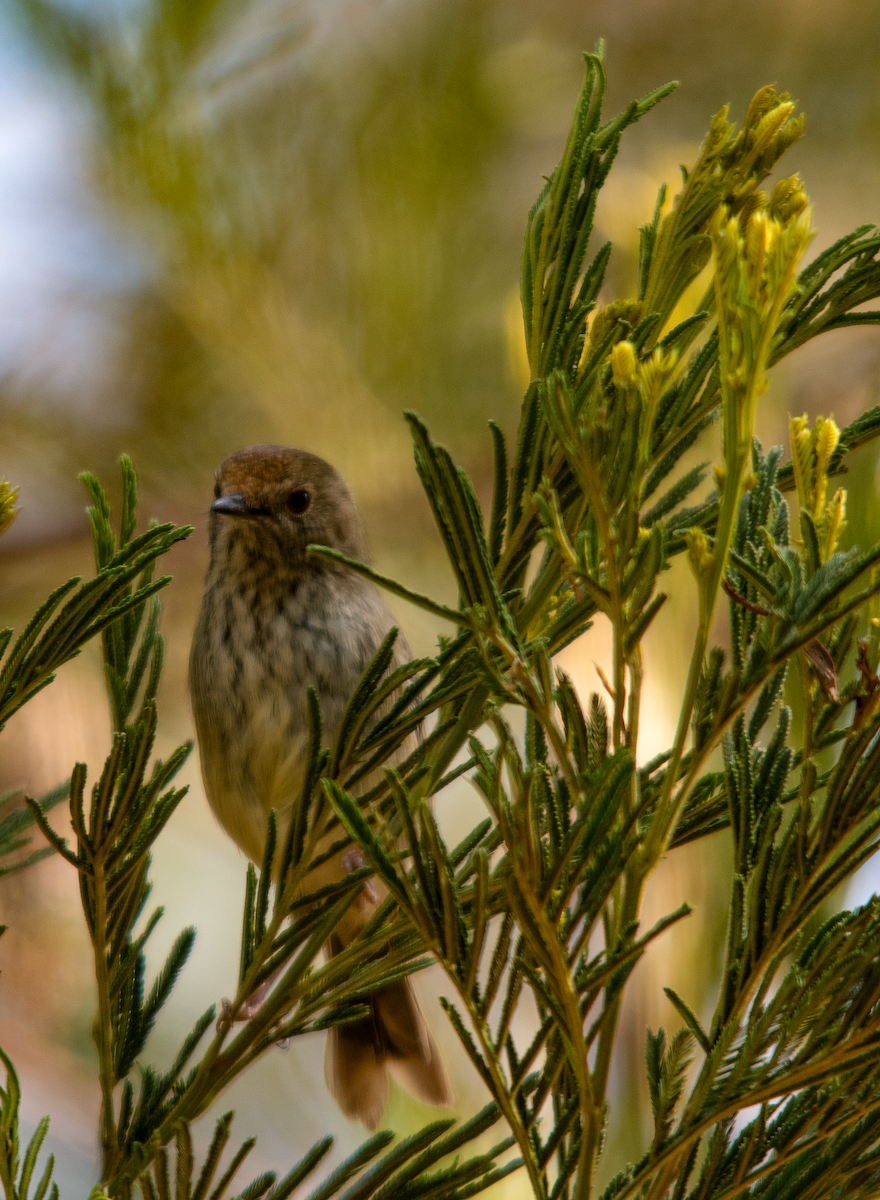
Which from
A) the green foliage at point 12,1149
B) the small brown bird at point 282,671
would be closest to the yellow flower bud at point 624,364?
the green foliage at point 12,1149

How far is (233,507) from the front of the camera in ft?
8.80

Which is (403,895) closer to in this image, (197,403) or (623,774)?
(623,774)

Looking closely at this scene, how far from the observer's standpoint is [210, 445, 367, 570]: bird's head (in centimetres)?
276

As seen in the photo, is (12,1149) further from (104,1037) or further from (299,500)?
(299,500)

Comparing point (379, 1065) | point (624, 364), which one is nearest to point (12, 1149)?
point (624, 364)

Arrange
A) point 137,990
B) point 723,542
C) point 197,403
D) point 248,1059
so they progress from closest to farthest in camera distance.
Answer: point 723,542 → point 248,1059 → point 137,990 → point 197,403

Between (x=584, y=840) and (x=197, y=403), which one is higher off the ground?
(x=197, y=403)

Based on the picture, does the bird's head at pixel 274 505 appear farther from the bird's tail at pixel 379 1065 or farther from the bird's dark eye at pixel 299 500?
the bird's tail at pixel 379 1065

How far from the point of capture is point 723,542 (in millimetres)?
965

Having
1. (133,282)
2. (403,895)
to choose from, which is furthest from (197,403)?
(403,895)

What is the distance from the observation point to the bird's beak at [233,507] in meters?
2.64

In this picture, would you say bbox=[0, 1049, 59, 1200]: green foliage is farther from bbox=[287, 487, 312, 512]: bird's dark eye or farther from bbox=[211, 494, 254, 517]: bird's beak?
bbox=[287, 487, 312, 512]: bird's dark eye

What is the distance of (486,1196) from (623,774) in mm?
1402

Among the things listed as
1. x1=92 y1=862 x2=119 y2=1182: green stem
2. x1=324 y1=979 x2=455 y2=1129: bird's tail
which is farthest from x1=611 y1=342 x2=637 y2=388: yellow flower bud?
x1=324 y1=979 x2=455 y2=1129: bird's tail
